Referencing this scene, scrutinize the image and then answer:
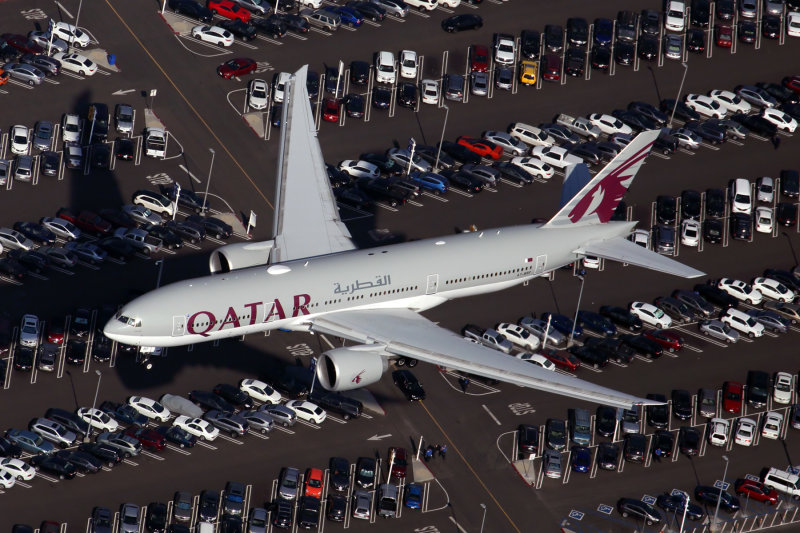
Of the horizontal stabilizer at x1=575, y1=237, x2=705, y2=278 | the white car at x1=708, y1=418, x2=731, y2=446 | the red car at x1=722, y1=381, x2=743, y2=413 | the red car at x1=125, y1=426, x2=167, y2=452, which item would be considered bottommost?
the red car at x1=125, y1=426, x2=167, y2=452

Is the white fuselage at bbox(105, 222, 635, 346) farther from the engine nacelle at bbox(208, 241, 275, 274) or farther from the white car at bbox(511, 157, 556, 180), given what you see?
the white car at bbox(511, 157, 556, 180)

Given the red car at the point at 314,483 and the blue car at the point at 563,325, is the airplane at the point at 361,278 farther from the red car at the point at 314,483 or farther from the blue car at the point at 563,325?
the blue car at the point at 563,325

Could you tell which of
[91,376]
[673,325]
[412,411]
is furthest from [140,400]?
[673,325]

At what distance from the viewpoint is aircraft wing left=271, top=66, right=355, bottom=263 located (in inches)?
6358

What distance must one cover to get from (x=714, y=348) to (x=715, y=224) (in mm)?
17584

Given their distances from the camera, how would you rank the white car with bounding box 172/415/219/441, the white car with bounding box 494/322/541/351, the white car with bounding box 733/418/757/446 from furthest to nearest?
1. the white car with bounding box 494/322/541/351
2. the white car with bounding box 733/418/757/446
3. the white car with bounding box 172/415/219/441

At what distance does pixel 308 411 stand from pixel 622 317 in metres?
35.5

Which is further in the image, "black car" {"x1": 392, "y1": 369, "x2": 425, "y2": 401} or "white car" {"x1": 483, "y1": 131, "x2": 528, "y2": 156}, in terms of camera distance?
"white car" {"x1": 483, "y1": 131, "x2": 528, "y2": 156}

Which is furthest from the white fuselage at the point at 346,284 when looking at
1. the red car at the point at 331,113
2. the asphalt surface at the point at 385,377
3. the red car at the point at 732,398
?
the red car at the point at 331,113

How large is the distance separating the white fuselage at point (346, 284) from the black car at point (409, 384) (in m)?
14.2

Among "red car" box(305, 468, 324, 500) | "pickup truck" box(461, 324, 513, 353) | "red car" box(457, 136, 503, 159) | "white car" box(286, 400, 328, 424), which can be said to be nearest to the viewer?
"red car" box(305, 468, 324, 500)

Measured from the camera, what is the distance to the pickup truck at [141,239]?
181875 millimetres

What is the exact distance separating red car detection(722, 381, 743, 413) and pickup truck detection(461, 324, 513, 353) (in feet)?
72.7

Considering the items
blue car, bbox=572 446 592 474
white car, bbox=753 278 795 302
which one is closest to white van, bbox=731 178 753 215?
white car, bbox=753 278 795 302
